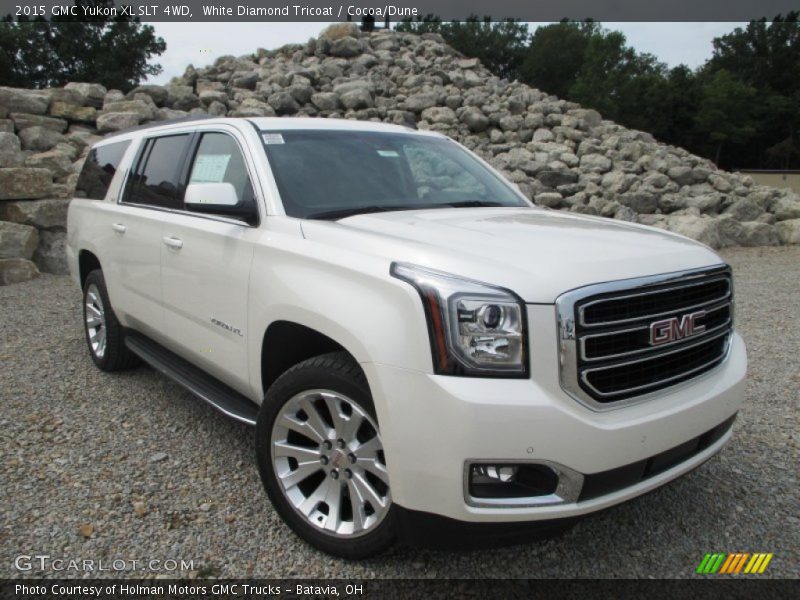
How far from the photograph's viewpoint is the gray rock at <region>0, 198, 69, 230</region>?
9438 millimetres

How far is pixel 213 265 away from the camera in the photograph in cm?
331

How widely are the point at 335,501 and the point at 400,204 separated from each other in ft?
5.29

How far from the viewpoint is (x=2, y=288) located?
28.0ft

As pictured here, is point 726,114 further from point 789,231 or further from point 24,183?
point 24,183

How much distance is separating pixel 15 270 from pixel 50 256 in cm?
75

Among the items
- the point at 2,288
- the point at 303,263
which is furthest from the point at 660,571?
the point at 2,288

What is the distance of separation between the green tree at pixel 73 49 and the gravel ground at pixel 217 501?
52.9m

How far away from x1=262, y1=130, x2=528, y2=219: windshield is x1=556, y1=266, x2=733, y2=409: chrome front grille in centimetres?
140

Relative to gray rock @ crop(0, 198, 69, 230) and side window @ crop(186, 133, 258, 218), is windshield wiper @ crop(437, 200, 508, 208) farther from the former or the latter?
gray rock @ crop(0, 198, 69, 230)

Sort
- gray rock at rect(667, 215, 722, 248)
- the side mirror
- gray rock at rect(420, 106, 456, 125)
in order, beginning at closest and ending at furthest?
1. the side mirror
2. gray rock at rect(667, 215, 722, 248)
3. gray rock at rect(420, 106, 456, 125)

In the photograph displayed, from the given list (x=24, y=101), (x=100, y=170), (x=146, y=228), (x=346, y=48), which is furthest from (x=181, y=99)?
(x=146, y=228)

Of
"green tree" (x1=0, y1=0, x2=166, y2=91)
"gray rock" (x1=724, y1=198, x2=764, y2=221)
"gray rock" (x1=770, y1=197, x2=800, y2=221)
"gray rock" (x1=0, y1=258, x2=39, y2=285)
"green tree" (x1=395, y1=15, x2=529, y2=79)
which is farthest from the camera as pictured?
"green tree" (x1=395, y1=15, x2=529, y2=79)

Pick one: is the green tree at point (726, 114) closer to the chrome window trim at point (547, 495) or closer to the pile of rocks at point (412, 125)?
the pile of rocks at point (412, 125)

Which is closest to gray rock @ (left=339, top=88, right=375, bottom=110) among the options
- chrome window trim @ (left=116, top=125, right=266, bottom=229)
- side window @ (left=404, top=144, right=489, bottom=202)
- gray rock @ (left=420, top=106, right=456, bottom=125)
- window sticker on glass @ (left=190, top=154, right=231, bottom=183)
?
gray rock @ (left=420, top=106, right=456, bottom=125)
